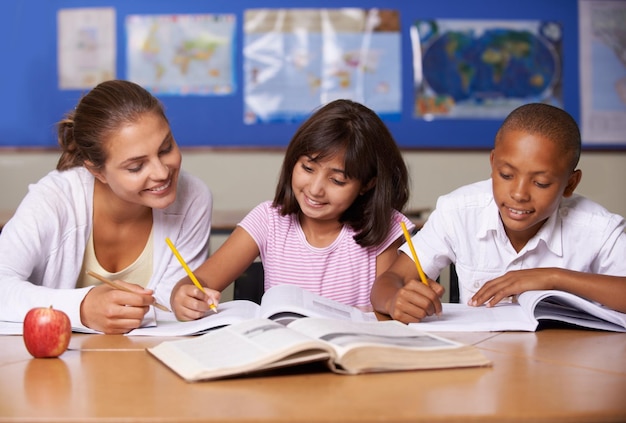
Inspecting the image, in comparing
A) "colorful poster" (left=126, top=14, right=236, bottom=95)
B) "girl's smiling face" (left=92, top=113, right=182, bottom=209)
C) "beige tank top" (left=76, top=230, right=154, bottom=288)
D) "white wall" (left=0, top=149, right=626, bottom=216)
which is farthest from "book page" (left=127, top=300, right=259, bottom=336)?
"colorful poster" (left=126, top=14, right=236, bottom=95)

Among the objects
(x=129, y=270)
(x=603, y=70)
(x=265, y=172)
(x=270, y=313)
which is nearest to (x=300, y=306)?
(x=270, y=313)

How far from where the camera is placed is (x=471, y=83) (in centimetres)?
407

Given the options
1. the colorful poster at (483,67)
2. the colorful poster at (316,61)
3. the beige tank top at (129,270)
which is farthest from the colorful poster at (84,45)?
the beige tank top at (129,270)

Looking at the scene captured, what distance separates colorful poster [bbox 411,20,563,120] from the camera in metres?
4.03

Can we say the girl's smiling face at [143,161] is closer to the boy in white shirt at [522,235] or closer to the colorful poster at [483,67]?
the boy in white shirt at [522,235]

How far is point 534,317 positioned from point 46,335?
780mm

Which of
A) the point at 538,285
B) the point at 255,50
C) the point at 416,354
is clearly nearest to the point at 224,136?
the point at 255,50

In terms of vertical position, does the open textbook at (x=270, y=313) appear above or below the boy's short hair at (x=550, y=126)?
below

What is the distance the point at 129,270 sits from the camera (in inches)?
78.3

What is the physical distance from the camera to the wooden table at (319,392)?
0.83 metres

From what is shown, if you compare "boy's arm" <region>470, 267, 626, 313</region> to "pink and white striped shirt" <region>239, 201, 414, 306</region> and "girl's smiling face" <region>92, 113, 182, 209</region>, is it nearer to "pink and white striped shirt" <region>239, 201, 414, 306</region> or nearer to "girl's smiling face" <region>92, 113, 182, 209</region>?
"pink and white striped shirt" <region>239, 201, 414, 306</region>

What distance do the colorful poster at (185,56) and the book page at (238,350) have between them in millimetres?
2952

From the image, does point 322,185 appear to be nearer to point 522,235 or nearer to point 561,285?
point 522,235

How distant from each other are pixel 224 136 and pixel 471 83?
1.27m
